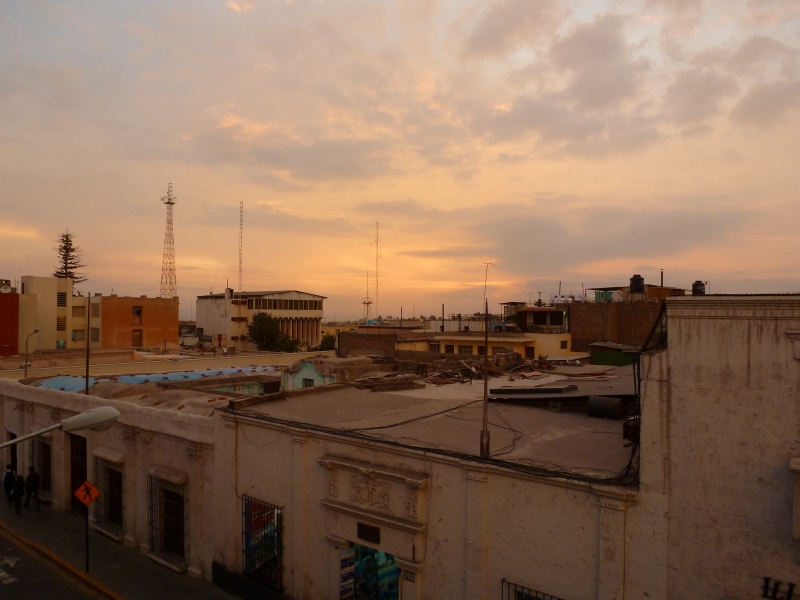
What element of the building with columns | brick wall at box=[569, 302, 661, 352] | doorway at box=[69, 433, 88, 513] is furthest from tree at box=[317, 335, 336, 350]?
doorway at box=[69, 433, 88, 513]

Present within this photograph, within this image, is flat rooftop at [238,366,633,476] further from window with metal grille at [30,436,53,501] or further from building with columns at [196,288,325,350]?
building with columns at [196,288,325,350]

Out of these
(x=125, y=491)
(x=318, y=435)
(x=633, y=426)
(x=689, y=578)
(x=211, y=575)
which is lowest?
(x=211, y=575)

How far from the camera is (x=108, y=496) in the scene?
637 inches

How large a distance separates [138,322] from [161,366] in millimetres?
29167

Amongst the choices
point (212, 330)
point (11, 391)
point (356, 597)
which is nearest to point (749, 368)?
point (356, 597)

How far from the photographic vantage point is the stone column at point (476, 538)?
851 cm

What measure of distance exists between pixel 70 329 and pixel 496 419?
2132 inches

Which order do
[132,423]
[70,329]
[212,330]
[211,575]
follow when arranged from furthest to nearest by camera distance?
1. [212,330]
2. [70,329]
3. [132,423]
4. [211,575]

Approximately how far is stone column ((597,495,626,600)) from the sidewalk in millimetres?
8686

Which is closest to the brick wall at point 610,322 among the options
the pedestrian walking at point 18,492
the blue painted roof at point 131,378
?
the blue painted roof at point 131,378

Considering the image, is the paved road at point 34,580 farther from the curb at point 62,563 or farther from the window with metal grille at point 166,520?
the window with metal grille at point 166,520

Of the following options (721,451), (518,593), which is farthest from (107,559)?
(721,451)

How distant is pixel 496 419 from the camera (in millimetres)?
11352

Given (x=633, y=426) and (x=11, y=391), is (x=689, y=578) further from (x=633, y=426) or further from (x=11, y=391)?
(x=11, y=391)
